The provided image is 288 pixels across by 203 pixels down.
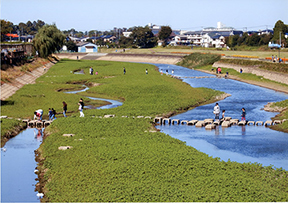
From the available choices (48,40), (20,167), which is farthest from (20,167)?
(48,40)

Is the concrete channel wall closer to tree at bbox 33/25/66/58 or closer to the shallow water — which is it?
tree at bbox 33/25/66/58

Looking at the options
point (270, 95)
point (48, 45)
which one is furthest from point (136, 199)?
point (48, 45)

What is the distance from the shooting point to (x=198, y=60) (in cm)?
13638

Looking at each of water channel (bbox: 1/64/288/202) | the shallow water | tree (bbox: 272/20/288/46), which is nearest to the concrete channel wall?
water channel (bbox: 1/64/288/202)

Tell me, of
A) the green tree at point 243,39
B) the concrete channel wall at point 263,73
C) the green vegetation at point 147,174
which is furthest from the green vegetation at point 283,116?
the green tree at point 243,39

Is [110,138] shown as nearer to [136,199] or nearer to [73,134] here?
[73,134]

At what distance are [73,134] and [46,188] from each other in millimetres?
11879

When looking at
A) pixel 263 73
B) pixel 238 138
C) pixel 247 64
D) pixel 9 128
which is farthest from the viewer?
pixel 247 64

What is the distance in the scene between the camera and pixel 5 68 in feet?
273

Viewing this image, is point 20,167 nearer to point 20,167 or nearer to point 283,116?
point 20,167

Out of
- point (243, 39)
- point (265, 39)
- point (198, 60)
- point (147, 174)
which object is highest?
point (243, 39)

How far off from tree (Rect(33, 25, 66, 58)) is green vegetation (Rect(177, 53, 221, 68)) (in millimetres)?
43705

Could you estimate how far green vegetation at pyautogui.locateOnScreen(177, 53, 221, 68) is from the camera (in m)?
130

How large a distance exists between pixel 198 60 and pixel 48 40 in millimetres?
49781
